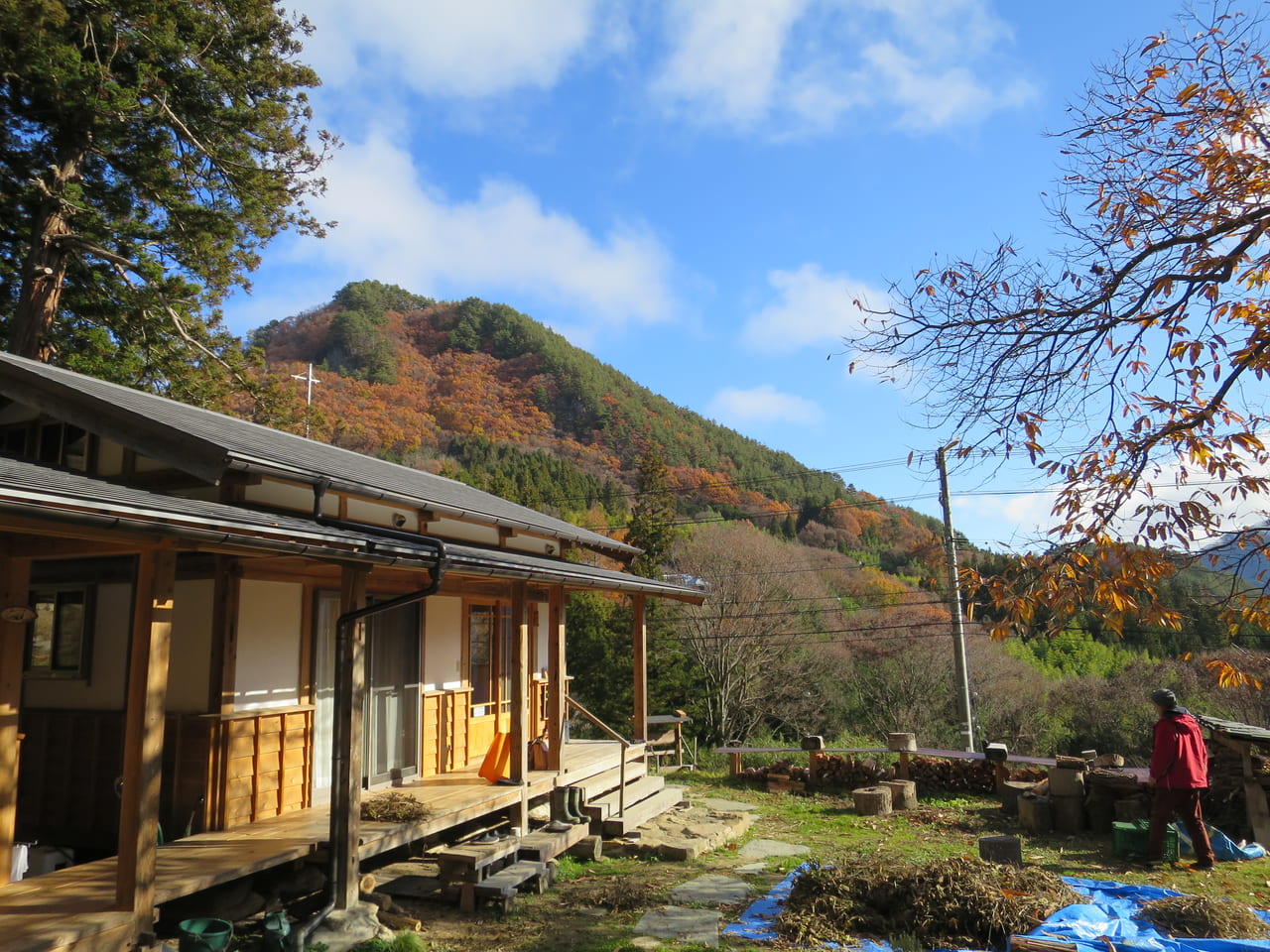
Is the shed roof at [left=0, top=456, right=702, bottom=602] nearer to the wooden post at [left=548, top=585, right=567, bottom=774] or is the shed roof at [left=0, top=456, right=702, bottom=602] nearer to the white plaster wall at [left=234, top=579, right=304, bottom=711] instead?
the white plaster wall at [left=234, top=579, right=304, bottom=711]

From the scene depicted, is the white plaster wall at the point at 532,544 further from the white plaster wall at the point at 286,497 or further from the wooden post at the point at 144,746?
the wooden post at the point at 144,746

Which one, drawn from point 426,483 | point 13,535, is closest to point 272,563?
point 13,535

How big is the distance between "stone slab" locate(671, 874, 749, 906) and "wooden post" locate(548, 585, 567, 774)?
253cm

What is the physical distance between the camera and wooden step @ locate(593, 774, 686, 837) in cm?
966

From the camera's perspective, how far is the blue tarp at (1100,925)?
538 centimetres

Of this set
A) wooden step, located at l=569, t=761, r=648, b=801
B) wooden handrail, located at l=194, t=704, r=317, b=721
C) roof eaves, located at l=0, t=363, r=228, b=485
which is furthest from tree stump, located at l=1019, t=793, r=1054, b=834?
roof eaves, located at l=0, t=363, r=228, b=485

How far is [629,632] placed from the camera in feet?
80.3

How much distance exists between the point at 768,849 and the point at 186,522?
7.49 metres

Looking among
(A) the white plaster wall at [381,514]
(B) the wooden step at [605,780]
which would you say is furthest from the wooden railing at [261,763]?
(B) the wooden step at [605,780]

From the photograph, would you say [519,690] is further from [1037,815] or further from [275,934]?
[1037,815]

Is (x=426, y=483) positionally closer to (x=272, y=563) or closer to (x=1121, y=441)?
(x=272, y=563)

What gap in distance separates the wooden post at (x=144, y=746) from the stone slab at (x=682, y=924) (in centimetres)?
346

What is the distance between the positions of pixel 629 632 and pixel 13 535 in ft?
64.1

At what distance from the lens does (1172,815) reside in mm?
8711
